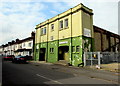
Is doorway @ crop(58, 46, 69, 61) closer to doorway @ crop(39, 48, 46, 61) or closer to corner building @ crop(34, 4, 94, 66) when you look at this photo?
corner building @ crop(34, 4, 94, 66)

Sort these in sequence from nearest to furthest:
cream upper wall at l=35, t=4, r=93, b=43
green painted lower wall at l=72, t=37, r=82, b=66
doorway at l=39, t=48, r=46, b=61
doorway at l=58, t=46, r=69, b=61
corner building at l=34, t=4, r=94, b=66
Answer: green painted lower wall at l=72, t=37, r=82, b=66 < corner building at l=34, t=4, r=94, b=66 < cream upper wall at l=35, t=4, r=93, b=43 < doorway at l=58, t=46, r=69, b=61 < doorway at l=39, t=48, r=46, b=61

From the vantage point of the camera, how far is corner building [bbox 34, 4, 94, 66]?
59.4 ft

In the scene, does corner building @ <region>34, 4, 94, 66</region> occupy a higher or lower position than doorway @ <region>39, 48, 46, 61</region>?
higher

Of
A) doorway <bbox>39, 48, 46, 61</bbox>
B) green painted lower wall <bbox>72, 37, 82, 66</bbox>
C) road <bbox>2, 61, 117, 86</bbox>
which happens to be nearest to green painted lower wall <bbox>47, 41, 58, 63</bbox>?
doorway <bbox>39, 48, 46, 61</bbox>

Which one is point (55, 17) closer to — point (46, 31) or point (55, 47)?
point (46, 31)

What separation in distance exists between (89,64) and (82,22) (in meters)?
6.79

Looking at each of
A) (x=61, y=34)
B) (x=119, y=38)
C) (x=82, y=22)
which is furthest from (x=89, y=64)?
(x=119, y=38)

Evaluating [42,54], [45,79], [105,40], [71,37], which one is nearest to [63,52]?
[71,37]

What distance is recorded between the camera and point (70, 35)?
19.8 meters

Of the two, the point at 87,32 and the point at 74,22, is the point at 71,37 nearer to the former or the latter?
the point at 74,22

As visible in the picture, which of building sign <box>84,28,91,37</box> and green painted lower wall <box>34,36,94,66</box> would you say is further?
building sign <box>84,28,91,37</box>

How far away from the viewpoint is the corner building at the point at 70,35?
18109mm

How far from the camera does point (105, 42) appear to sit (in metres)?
27.0

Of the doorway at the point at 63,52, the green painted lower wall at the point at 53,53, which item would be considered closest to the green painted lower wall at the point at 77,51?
the doorway at the point at 63,52
